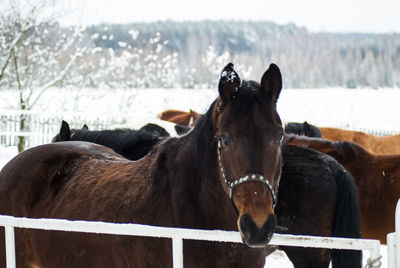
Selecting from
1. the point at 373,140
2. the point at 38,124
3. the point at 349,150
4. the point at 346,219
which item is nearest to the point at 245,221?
the point at 346,219

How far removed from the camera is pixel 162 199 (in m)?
2.71

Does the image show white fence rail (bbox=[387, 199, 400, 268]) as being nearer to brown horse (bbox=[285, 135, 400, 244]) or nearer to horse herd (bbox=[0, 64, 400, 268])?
horse herd (bbox=[0, 64, 400, 268])

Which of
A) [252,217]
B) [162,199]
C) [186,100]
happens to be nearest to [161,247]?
[162,199]

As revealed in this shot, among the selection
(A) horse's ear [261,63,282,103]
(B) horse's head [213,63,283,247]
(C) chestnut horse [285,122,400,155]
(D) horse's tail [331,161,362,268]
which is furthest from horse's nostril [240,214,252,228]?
(C) chestnut horse [285,122,400,155]

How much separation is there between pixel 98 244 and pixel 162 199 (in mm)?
501

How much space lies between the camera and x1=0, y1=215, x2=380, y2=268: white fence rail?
204cm

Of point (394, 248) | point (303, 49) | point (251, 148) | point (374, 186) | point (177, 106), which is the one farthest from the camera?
point (303, 49)

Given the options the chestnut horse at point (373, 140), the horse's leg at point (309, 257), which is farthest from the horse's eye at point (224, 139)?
the chestnut horse at point (373, 140)

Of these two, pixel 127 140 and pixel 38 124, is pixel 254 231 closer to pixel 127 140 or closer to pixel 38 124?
pixel 127 140

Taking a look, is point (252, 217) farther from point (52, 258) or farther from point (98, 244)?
point (52, 258)

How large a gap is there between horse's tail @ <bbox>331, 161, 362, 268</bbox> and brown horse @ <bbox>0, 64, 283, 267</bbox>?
114cm

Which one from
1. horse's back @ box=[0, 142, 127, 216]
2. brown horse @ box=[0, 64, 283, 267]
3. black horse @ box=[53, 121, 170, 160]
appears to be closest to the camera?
brown horse @ box=[0, 64, 283, 267]

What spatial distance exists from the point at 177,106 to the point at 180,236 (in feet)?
114

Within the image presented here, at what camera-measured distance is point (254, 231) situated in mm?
2072
